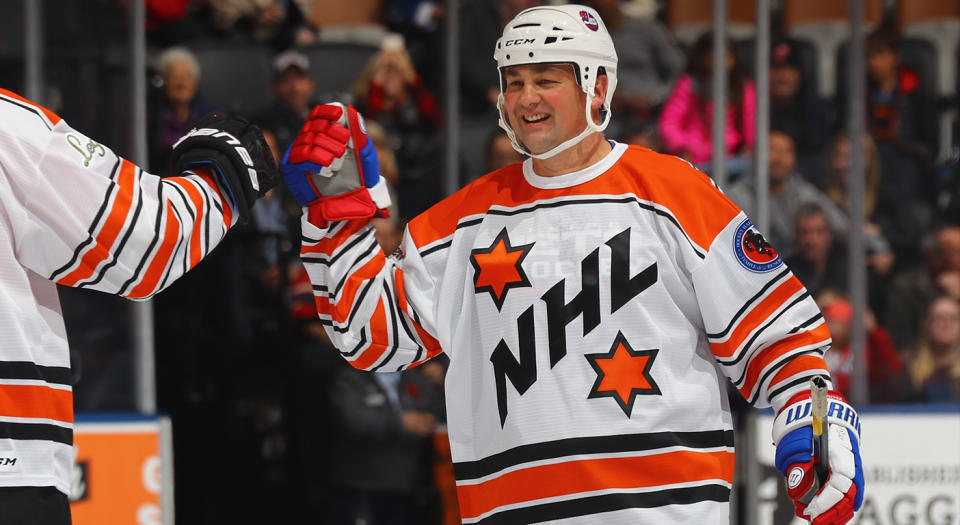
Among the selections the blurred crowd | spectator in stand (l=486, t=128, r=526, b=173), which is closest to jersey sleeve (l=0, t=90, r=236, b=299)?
the blurred crowd

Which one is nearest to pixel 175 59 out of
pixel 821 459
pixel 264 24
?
pixel 264 24

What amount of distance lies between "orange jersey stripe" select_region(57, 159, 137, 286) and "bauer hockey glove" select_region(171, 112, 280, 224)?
0.58 ft

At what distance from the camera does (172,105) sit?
4.49m

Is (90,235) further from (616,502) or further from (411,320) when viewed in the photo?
(616,502)

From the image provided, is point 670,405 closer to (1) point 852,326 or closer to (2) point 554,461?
(2) point 554,461

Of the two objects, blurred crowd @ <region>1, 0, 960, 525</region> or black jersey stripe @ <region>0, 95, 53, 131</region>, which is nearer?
black jersey stripe @ <region>0, 95, 53, 131</region>

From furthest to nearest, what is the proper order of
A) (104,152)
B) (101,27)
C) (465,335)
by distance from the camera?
(101,27), (465,335), (104,152)

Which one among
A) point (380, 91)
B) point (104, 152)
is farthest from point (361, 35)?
point (104, 152)

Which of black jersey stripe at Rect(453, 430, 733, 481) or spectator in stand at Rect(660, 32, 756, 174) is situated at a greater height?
spectator in stand at Rect(660, 32, 756, 174)

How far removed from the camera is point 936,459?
175 inches

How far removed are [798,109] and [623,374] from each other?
2684 mm

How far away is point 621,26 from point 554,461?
287 centimetres

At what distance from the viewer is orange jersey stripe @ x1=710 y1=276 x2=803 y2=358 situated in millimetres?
2430

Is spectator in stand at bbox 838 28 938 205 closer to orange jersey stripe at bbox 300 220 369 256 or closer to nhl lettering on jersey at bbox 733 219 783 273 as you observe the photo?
nhl lettering on jersey at bbox 733 219 783 273
